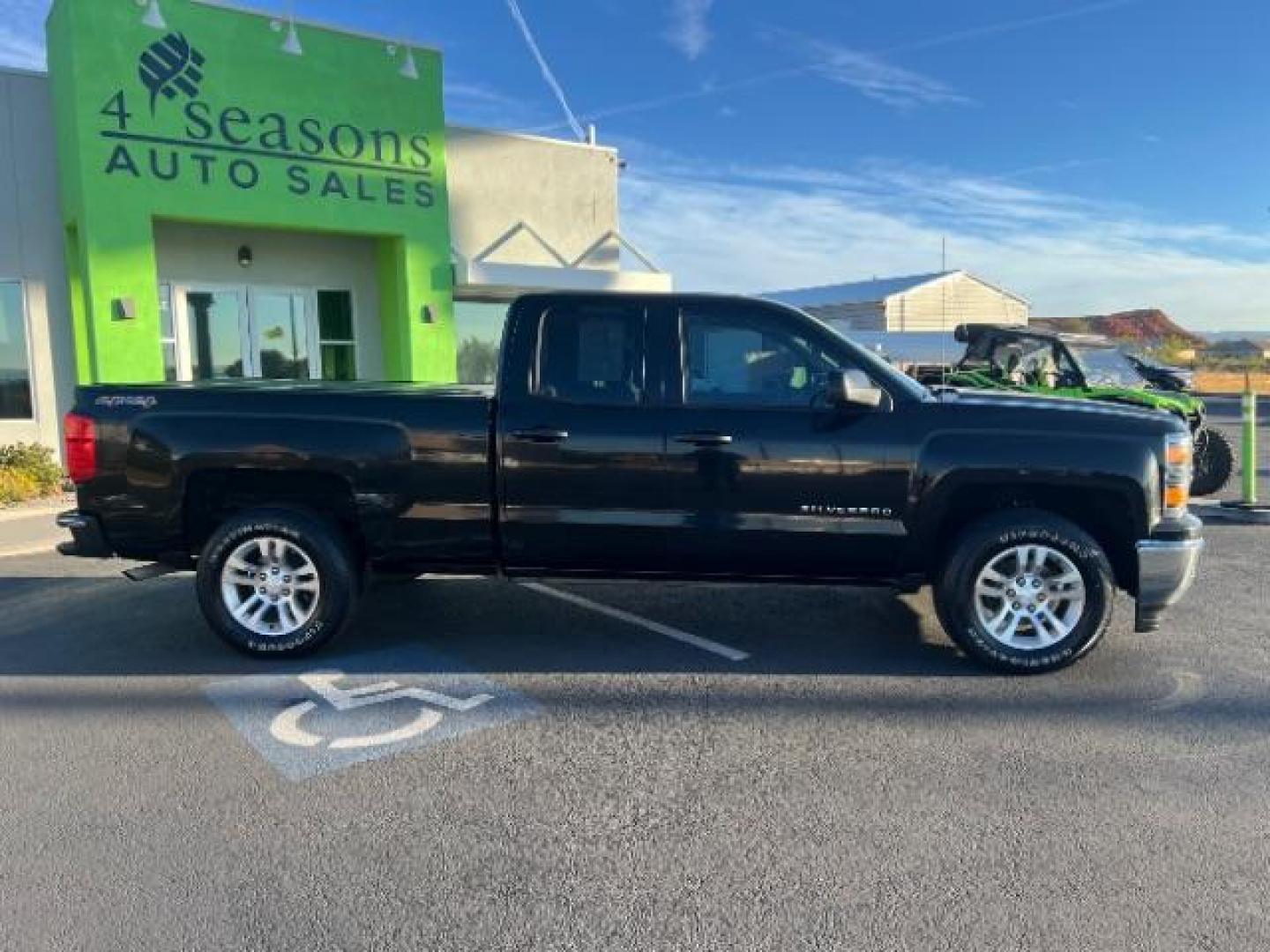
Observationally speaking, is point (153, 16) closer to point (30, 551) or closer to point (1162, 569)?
point (30, 551)

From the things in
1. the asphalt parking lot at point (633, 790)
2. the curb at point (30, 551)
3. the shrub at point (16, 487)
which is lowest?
the asphalt parking lot at point (633, 790)

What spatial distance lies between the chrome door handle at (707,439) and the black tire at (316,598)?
1.98 m

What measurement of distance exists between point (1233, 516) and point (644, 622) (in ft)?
22.0

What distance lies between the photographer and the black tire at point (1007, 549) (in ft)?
15.7

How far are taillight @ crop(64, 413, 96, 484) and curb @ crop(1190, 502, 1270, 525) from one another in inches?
365

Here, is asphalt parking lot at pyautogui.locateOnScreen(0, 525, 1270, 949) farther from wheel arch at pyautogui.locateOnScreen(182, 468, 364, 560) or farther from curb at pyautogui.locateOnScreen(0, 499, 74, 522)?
curb at pyautogui.locateOnScreen(0, 499, 74, 522)

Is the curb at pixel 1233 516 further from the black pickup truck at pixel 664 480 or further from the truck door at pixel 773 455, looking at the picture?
the truck door at pixel 773 455

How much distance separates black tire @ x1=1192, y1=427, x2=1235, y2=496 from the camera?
35.7 feet

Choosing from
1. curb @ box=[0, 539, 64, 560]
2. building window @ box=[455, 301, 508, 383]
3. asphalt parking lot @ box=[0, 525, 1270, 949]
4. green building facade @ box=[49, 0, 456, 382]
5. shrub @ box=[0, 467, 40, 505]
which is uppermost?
green building facade @ box=[49, 0, 456, 382]

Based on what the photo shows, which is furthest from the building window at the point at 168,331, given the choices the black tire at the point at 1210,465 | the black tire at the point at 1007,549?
the black tire at the point at 1210,465

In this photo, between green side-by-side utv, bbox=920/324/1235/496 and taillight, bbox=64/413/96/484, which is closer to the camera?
taillight, bbox=64/413/96/484

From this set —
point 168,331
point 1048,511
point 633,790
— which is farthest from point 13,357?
point 1048,511

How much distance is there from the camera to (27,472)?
11.2m

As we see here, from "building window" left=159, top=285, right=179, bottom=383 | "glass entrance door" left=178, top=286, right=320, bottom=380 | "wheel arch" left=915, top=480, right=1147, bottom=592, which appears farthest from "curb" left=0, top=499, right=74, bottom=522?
Answer: "wheel arch" left=915, top=480, right=1147, bottom=592
